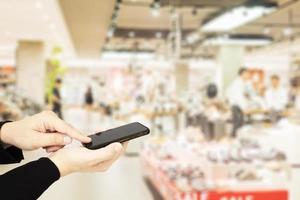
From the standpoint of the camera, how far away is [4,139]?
3.22 feet

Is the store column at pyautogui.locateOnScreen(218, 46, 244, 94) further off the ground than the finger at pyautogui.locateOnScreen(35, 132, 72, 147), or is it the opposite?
the finger at pyautogui.locateOnScreen(35, 132, 72, 147)

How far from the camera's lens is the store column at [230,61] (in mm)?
13148

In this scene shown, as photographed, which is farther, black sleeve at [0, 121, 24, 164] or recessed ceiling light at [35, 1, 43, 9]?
recessed ceiling light at [35, 1, 43, 9]

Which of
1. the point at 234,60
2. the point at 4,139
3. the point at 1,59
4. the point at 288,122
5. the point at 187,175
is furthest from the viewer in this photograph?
the point at 1,59

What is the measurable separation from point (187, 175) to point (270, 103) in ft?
20.6

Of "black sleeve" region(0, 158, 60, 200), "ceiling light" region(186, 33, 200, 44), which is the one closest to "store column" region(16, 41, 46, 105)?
"ceiling light" region(186, 33, 200, 44)

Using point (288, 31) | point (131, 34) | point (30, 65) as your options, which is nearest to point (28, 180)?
point (288, 31)

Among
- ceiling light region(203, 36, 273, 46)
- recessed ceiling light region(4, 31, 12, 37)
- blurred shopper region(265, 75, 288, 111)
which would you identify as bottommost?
blurred shopper region(265, 75, 288, 111)

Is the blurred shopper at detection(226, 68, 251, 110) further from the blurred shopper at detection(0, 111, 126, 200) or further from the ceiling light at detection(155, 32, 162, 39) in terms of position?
the blurred shopper at detection(0, 111, 126, 200)

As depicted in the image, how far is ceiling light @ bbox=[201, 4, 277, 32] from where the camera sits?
6992mm

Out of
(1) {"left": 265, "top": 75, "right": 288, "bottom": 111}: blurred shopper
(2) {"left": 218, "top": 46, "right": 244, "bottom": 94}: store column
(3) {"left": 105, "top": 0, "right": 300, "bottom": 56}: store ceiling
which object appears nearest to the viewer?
(3) {"left": 105, "top": 0, "right": 300, "bottom": 56}: store ceiling

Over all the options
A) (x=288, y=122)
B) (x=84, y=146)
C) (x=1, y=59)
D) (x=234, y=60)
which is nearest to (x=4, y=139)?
(x=84, y=146)

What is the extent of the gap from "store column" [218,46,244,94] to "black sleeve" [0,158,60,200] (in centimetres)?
1247

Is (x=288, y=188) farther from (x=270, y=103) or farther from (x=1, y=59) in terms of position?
(x=1, y=59)
